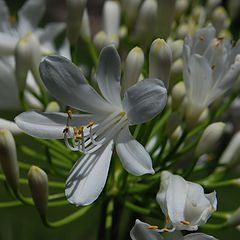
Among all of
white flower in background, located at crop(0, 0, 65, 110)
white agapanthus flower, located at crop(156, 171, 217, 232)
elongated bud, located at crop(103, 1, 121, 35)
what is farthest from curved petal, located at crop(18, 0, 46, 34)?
white agapanthus flower, located at crop(156, 171, 217, 232)

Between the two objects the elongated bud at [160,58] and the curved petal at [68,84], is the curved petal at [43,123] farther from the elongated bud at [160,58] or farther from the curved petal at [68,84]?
the elongated bud at [160,58]

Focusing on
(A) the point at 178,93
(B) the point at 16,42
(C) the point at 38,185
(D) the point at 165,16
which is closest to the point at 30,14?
(B) the point at 16,42

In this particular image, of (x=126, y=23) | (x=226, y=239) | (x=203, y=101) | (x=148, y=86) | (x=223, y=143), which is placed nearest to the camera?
(x=148, y=86)

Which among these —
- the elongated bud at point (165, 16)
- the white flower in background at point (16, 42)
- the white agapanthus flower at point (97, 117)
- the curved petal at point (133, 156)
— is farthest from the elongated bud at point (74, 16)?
the curved petal at point (133, 156)

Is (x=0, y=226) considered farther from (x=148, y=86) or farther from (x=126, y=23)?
(x=148, y=86)

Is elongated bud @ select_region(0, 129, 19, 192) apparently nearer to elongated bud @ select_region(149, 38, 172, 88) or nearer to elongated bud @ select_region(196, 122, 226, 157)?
elongated bud @ select_region(149, 38, 172, 88)

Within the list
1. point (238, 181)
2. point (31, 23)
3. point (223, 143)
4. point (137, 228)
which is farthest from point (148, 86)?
point (223, 143)

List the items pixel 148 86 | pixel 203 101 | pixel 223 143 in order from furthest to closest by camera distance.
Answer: pixel 223 143 → pixel 203 101 → pixel 148 86

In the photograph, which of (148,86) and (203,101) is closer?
(148,86)
